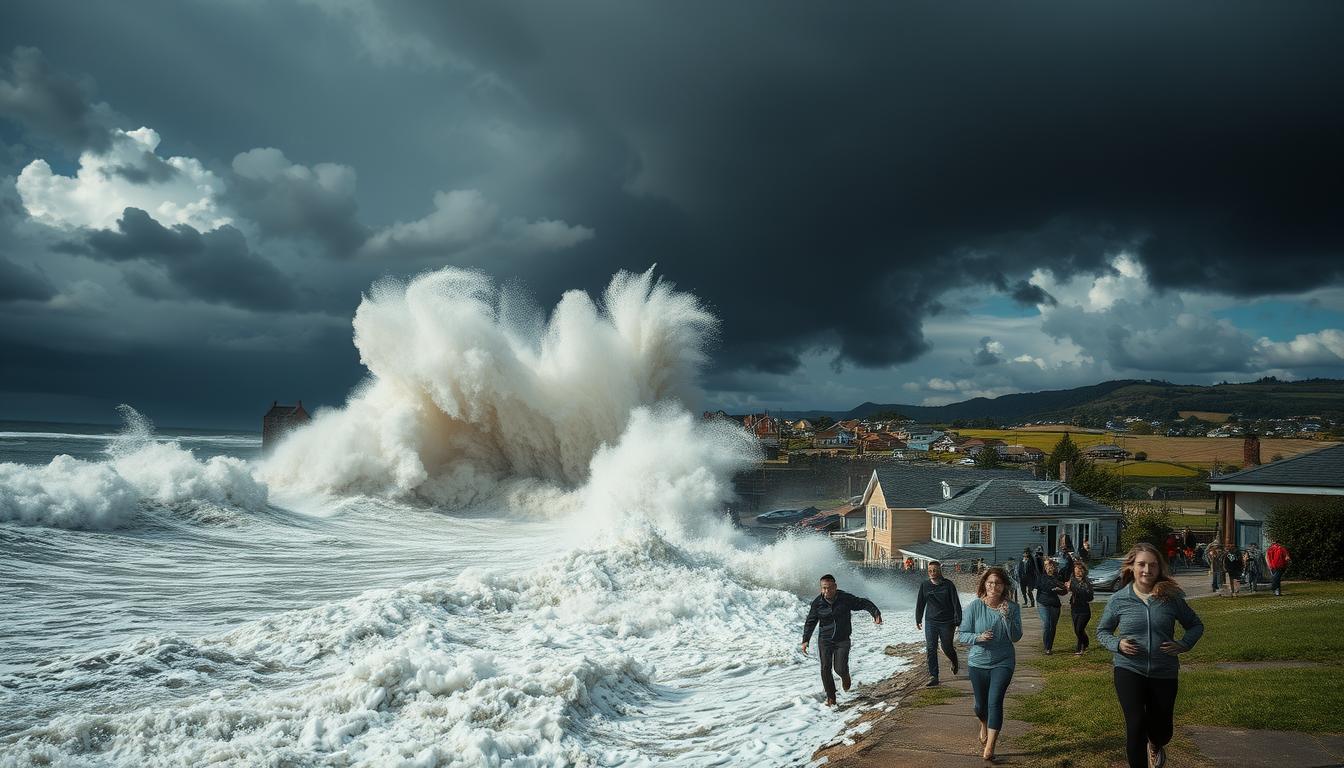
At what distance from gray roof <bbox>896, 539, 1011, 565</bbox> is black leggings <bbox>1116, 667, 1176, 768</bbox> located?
26.6 m

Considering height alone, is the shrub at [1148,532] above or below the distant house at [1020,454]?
below

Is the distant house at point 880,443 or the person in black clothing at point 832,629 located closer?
the person in black clothing at point 832,629

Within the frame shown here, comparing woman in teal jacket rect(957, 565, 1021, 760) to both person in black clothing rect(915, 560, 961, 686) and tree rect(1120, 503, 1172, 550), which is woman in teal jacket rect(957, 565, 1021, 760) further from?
tree rect(1120, 503, 1172, 550)

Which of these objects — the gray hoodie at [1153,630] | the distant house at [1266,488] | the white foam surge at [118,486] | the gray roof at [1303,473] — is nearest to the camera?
the gray hoodie at [1153,630]

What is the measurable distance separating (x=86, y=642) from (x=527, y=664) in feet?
19.6

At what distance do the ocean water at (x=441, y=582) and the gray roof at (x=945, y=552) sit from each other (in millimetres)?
8234

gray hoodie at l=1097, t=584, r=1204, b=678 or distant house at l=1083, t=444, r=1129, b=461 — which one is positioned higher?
distant house at l=1083, t=444, r=1129, b=461

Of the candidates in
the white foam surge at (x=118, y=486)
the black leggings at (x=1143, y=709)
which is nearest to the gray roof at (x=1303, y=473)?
the black leggings at (x=1143, y=709)

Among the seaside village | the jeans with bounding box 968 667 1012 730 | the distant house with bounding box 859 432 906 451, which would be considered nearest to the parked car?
the seaside village

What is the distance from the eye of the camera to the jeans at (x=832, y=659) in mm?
8234

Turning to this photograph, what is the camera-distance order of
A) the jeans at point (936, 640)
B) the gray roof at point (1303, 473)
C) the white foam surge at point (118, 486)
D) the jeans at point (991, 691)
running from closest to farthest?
1. the jeans at point (991, 691)
2. the jeans at point (936, 640)
3. the white foam surge at point (118, 486)
4. the gray roof at point (1303, 473)

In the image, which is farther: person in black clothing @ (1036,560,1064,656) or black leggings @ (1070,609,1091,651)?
person in black clothing @ (1036,560,1064,656)

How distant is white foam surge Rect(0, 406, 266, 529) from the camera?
17.4 meters

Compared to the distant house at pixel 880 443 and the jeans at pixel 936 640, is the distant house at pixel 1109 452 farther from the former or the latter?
the jeans at pixel 936 640
